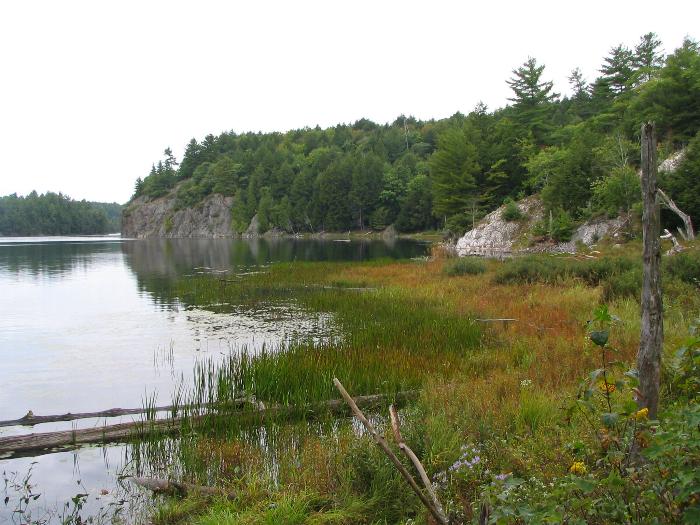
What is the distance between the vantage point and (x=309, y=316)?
20.4 m

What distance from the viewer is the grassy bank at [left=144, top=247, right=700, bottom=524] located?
12.4ft

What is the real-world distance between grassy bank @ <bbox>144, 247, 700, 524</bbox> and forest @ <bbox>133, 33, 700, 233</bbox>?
25217 mm

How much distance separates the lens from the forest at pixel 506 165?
41.3 metres

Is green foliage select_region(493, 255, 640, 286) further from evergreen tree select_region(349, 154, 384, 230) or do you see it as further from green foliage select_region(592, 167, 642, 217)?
evergreen tree select_region(349, 154, 384, 230)

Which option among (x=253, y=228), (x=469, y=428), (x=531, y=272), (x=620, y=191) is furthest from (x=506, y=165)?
(x=253, y=228)

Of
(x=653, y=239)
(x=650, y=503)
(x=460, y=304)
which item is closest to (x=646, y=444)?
(x=650, y=503)

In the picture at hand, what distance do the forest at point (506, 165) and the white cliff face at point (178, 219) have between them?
12.5 feet

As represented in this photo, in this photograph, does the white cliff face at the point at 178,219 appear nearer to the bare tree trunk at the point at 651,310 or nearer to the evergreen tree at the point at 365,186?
the evergreen tree at the point at 365,186

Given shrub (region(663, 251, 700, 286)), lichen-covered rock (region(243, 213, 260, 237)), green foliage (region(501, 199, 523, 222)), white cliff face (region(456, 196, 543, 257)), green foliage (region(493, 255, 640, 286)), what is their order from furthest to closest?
lichen-covered rock (region(243, 213, 260, 237))
green foliage (region(501, 199, 523, 222))
white cliff face (region(456, 196, 543, 257))
green foliage (region(493, 255, 640, 286))
shrub (region(663, 251, 700, 286))

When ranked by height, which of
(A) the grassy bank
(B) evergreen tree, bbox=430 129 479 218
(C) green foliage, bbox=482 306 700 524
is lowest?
(A) the grassy bank

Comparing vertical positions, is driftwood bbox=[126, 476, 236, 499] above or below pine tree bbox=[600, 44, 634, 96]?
below

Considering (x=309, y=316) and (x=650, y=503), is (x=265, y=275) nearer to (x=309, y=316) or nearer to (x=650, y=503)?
(x=309, y=316)

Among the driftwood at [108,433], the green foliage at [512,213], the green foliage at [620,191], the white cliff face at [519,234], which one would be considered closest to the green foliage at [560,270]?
the driftwood at [108,433]

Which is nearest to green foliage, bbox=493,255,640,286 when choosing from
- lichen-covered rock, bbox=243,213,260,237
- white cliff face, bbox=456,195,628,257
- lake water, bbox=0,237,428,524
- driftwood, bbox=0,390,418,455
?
lake water, bbox=0,237,428,524
